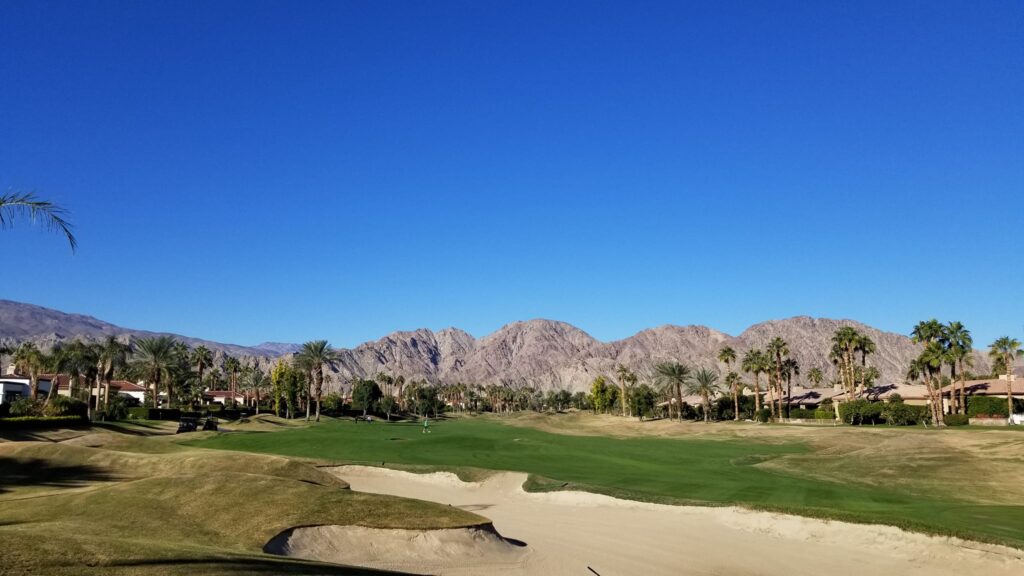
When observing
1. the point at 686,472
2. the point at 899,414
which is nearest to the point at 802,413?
the point at 899,414

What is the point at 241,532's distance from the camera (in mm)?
20656

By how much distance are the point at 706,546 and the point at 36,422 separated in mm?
66328

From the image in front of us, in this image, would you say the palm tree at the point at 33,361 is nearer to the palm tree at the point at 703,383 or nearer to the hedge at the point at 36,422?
the hedge at the point at 36,422

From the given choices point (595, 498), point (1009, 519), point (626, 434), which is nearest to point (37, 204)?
point (595, 498)

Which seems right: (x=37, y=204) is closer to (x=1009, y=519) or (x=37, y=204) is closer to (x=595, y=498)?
(x=595, y=498)

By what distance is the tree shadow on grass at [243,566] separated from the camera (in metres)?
12.4

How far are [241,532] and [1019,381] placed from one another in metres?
140

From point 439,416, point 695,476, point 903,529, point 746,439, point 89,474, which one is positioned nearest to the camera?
point 903,529

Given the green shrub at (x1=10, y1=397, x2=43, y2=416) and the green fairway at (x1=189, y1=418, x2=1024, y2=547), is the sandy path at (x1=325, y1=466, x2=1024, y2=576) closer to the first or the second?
the green fairway at (x1=189, y1=418, x2=1024, y2=547)

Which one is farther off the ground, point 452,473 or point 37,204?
point 37,204

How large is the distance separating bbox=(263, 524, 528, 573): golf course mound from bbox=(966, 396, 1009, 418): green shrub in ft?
339

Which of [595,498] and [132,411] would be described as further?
[132,411]

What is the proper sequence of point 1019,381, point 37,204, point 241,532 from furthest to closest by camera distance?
point 1019,381 < point 241,532 < point 37,204

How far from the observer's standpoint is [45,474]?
34.7m
